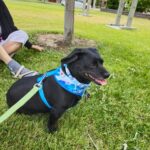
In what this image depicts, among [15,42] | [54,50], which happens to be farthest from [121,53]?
[15,42]

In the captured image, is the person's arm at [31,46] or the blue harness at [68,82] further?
the person's arm at [31,46]

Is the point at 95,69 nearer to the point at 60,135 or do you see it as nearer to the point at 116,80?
the point at 60,135

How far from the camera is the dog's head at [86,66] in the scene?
252cm

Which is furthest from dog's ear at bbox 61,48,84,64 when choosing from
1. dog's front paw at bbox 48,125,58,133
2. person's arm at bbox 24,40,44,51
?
person's arm at bbox 24,40,44,51

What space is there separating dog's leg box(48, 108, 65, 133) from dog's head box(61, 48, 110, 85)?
1.22 feet

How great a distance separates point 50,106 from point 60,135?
345 millimetres

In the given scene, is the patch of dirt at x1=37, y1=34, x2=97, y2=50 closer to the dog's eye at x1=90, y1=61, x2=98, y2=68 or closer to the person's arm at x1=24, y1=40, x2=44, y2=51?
the person's arm at x1=24, y1=40, x2=44, y2=51

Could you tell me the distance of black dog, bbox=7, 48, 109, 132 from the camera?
253 centimetres

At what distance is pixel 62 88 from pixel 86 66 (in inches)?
12.6

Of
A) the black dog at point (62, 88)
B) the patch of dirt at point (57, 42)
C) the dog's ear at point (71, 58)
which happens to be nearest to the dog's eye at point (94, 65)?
the black dog at point (62, 88)

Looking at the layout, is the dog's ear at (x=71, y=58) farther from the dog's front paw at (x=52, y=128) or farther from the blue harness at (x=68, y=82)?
the dog's front paw at (x=52, y=128)

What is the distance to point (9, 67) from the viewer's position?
422cm

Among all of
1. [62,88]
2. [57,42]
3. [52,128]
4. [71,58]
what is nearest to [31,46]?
[57,42]

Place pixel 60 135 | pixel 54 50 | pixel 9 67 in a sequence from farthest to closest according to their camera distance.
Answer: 1. pixel 54 50
2. pixel 9 67
3. pixel 60 135
